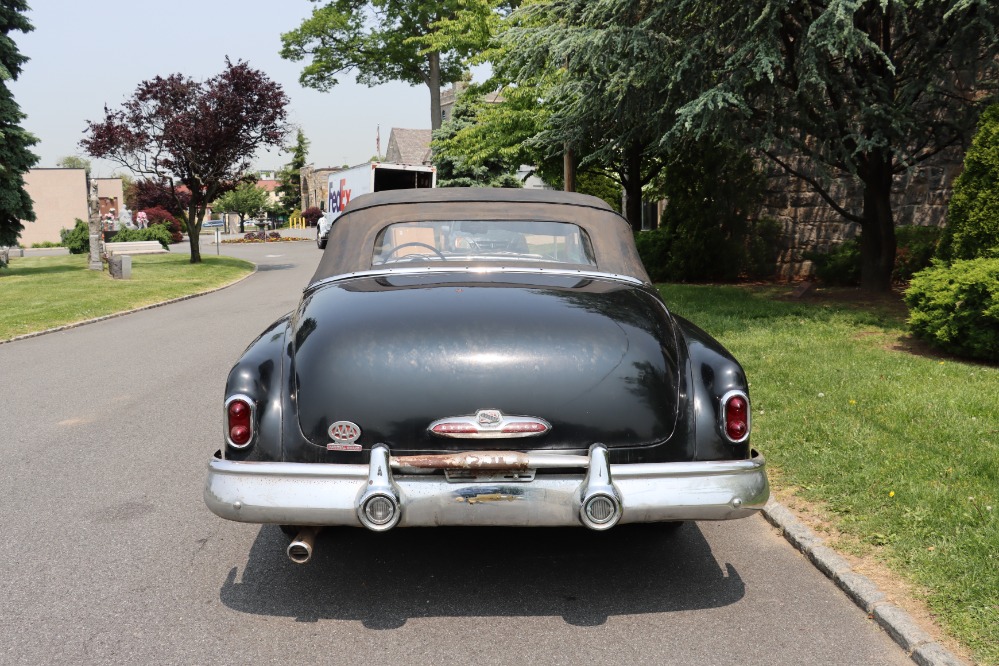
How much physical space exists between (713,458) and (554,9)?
41.1 feet

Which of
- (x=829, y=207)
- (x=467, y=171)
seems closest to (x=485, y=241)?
(x=829, y=207)

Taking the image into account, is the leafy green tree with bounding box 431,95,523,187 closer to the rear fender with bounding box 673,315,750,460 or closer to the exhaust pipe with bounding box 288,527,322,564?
the rear fender with bounding box 673,315,750,460

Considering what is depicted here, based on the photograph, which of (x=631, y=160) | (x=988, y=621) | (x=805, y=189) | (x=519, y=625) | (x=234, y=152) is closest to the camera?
(x=988, y=621)

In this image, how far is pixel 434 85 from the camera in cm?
3966

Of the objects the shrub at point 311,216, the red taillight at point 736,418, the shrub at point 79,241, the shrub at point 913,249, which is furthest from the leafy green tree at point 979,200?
the shrub at point 311,216

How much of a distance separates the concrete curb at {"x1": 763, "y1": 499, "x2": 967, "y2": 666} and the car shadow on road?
429mm

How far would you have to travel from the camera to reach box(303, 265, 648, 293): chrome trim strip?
473cm

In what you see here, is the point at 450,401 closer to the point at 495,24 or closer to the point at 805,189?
the point at 805,189

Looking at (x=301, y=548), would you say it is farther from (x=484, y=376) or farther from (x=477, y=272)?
(x=477, y=272)

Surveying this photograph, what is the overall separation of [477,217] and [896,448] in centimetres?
299

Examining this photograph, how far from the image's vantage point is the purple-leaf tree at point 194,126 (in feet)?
95.2

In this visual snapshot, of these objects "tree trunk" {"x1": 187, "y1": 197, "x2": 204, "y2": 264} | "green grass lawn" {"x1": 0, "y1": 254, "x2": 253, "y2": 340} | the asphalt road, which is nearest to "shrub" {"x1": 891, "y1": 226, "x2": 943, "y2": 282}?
the asphalt road

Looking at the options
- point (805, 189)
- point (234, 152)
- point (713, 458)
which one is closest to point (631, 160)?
point (805, 189)

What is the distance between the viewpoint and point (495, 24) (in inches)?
1217
